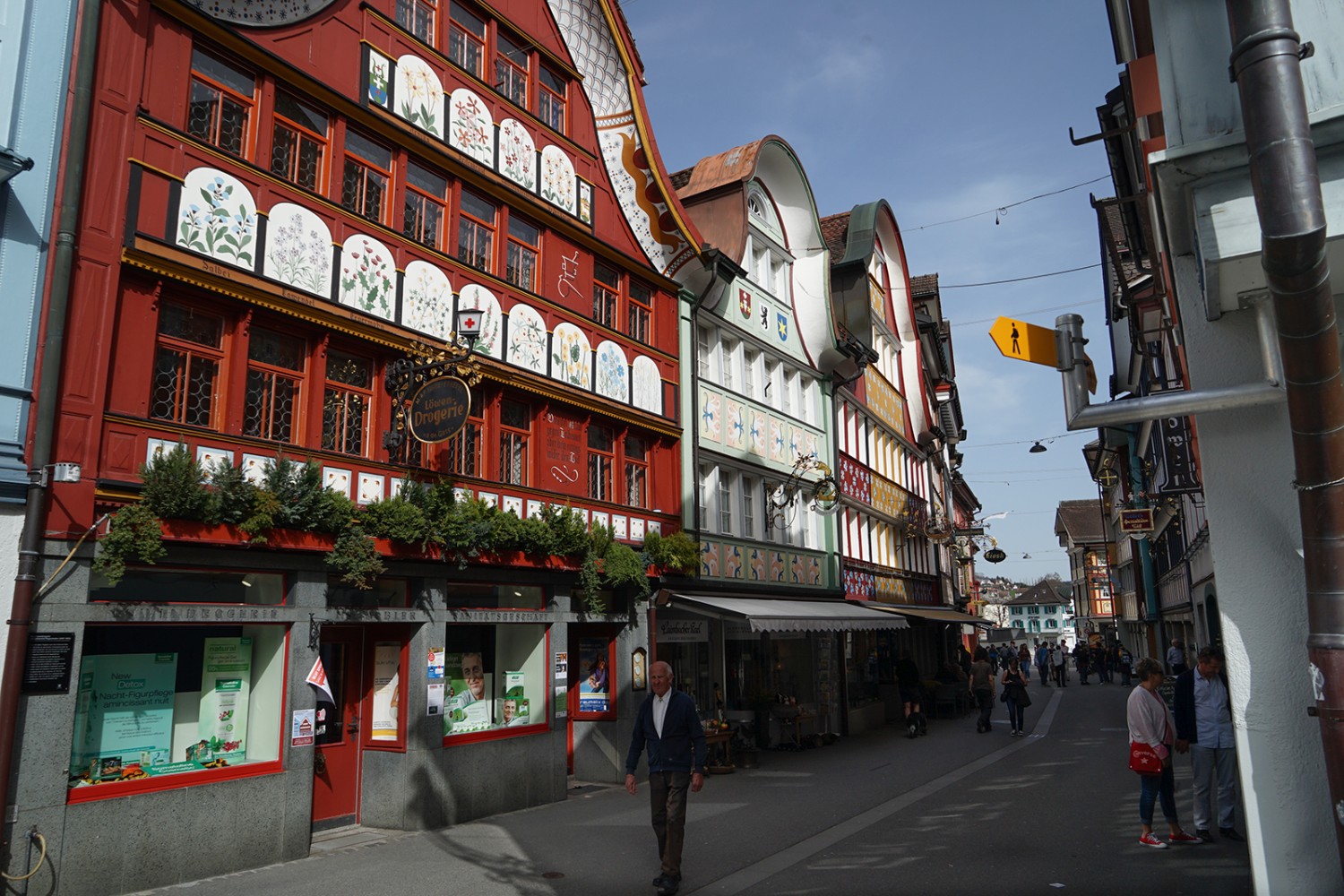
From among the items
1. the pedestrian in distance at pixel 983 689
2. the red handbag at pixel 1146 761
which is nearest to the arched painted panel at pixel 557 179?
the red handbag at pixel 1146 761

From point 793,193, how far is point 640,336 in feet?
29.5

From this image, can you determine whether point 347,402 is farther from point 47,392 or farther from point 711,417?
point 711,417

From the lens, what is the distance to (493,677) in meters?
13.6

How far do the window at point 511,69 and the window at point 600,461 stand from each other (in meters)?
5.18

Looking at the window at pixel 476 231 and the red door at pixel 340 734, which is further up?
the window at pixel 476 231

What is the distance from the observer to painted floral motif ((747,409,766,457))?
2084cm

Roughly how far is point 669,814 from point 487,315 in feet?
25.0

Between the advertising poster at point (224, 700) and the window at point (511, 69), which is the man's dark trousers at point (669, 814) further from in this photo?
Answer: the window at point (511, 69)

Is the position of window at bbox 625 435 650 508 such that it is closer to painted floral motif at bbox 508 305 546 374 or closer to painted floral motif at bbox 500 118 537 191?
painted floral motif at bbox 508 305 546 374

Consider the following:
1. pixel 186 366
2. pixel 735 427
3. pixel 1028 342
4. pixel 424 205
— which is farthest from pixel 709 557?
pixel 1028 342

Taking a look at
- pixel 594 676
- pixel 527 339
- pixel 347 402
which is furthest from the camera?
pixel 594 676

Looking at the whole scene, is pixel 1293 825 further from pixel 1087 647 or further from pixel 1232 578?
pixel 1087 647

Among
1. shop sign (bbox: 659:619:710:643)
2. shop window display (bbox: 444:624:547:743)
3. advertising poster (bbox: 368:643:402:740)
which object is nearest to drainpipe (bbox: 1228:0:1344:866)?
advertising poster (bbox: 368:643:402:740)

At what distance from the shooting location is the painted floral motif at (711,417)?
18875 millimetres
